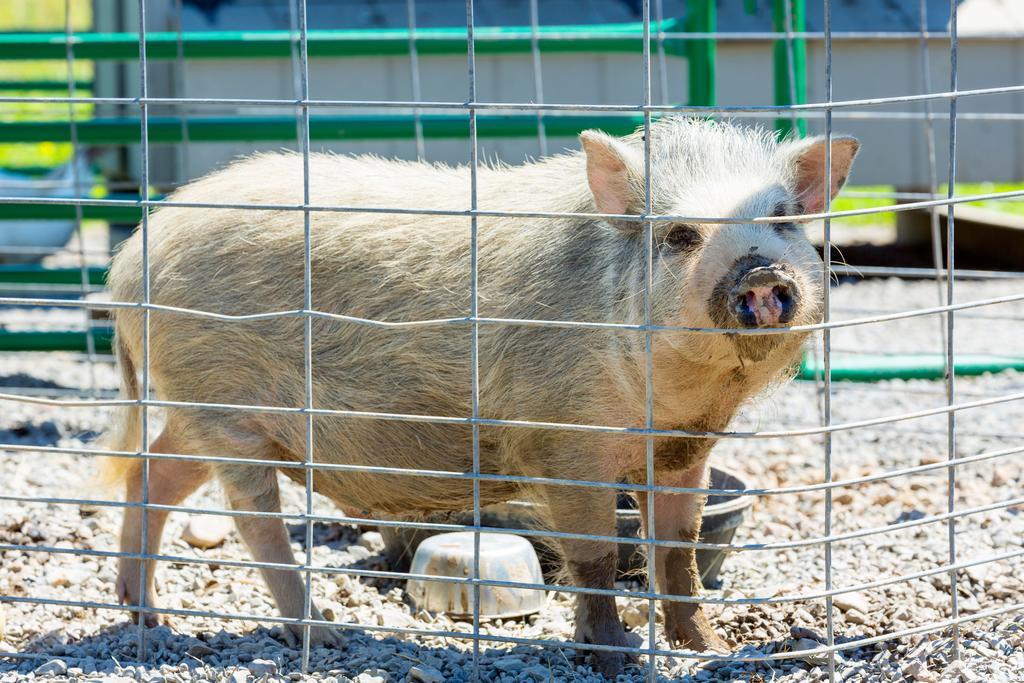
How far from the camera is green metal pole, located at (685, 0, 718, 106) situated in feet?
22.3

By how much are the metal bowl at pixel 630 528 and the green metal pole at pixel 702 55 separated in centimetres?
241

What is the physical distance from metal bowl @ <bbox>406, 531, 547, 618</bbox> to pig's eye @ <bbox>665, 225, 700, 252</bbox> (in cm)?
139

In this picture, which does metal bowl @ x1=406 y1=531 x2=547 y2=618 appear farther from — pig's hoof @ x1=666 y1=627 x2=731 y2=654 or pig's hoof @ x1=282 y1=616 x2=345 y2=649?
pig's hoof @ x1=666 y1=627 x2=731 y2=654

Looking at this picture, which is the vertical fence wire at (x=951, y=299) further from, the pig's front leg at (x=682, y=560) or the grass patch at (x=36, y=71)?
the grass patch at (x=36, y=71)

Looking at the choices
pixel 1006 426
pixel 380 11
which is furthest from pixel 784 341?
pixel 380 11

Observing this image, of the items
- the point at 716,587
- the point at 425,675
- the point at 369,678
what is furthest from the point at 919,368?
the point at 369,678

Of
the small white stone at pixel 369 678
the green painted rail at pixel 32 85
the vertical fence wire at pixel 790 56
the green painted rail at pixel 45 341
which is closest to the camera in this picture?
the small white stone at pixel 369 678

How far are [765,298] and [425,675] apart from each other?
60.1 inches

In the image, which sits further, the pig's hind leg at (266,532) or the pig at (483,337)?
the pig's hind leg at (266,532)

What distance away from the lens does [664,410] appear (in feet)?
13.3

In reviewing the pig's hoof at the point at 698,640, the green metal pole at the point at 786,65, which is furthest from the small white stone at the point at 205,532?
the green metal pole at the point at 786,65

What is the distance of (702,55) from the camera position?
6.81 metres

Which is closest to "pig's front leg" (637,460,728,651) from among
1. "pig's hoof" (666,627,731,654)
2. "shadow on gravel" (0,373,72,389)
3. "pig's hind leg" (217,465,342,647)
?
"pig's hoof" (666,627,731,654)

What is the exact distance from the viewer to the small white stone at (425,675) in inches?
150
